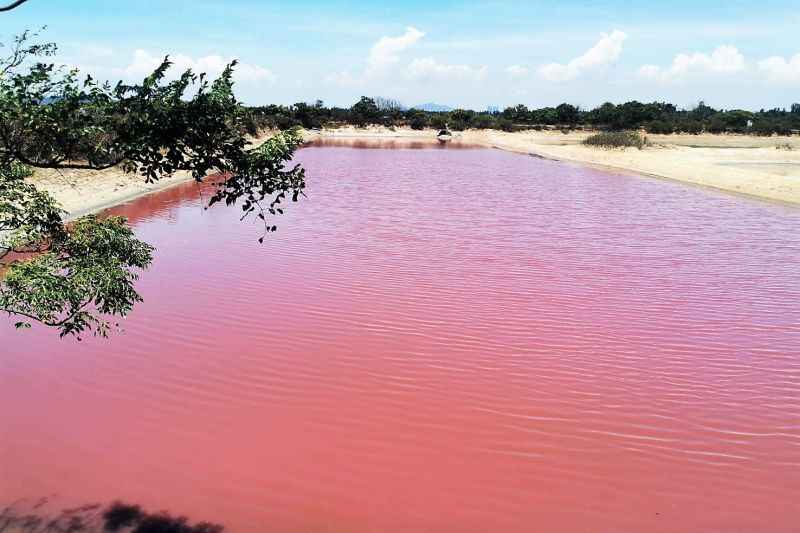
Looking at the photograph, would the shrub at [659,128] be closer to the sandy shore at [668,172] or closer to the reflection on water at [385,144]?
the sandy shore at [668,172]

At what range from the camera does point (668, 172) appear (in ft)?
126

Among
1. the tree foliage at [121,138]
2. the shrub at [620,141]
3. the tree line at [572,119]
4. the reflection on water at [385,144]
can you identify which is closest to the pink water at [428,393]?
the tree foliage at [121,138]

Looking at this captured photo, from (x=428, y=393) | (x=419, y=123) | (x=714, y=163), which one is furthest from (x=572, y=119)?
(x=428, y=393)

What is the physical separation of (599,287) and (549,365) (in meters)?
4.72

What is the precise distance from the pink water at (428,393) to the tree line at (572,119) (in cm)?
6492

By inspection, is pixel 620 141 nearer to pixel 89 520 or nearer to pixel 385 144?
pixel 385 144

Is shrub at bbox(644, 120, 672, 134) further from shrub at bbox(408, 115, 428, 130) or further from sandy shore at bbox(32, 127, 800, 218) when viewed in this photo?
shrub at bbox(408, 115, 428, 130)

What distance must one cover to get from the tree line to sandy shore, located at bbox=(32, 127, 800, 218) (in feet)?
17.9

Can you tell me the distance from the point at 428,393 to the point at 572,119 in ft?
350

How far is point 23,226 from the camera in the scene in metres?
5.58

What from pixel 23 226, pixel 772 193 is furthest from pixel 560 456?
pixel 772 193

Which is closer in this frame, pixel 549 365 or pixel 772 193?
pixel 549 365

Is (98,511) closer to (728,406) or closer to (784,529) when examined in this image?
(784,529)

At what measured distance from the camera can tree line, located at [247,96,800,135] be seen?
81.4 meters
